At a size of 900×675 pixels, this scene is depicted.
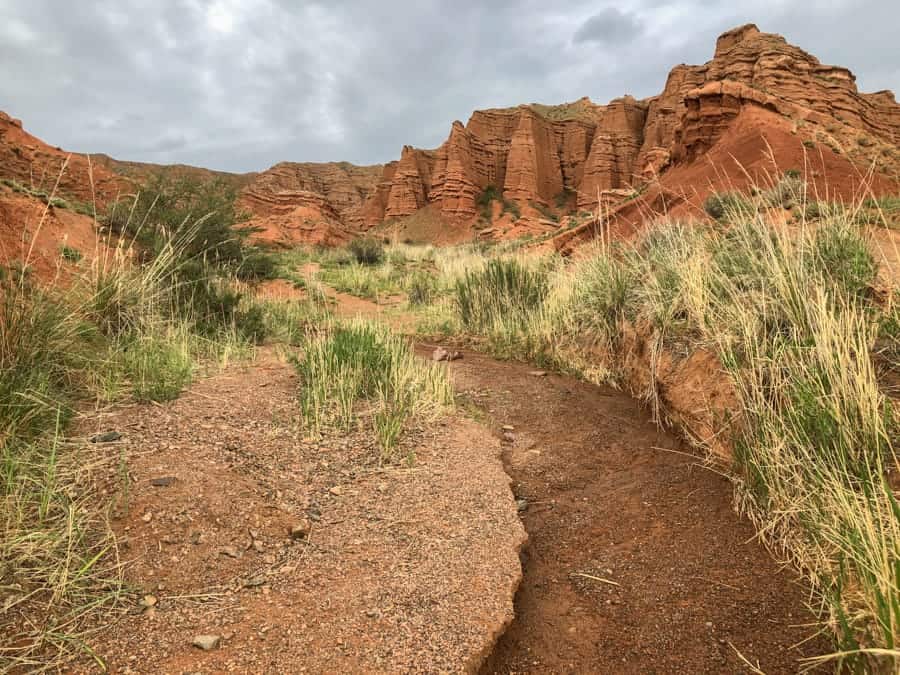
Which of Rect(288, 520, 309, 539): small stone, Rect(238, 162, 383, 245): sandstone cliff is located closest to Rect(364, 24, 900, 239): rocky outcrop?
Rect(238, 162, 383, 245): sandstone cliff

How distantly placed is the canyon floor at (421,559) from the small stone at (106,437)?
58 millimetres

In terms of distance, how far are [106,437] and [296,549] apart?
1.19 meters

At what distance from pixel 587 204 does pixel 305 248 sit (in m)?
27.9

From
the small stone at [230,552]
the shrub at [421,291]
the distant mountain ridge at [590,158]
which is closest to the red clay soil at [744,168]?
the distant mountain ridge at [590,158]

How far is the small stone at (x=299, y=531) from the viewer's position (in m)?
2.11

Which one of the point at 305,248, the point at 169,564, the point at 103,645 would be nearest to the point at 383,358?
the point at 169,564

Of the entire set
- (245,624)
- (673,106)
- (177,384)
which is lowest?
(245,624)

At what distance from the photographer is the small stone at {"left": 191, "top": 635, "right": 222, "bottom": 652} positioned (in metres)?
1.48

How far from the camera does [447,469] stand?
2.87 metres

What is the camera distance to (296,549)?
2031 millimetres

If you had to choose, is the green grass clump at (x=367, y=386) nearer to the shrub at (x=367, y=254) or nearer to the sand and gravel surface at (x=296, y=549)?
the sand and gravel surface at (x=296, y=549)

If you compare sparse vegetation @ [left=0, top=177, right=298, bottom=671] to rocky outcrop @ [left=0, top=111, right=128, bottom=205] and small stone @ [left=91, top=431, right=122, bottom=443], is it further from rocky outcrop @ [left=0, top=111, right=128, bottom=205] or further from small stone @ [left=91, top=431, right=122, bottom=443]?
rocky outcrop @ [left=0, top=111, right=128, bottom=205]

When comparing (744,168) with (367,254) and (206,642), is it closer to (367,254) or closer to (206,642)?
(367,254)

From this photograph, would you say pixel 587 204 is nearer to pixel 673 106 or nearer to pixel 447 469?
pixel 673 106
